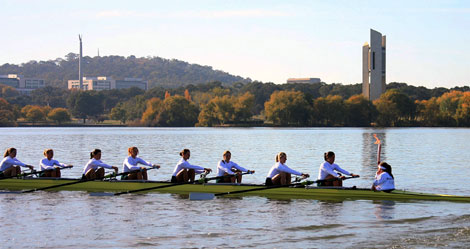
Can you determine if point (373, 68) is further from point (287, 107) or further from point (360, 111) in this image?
point (287, 107)

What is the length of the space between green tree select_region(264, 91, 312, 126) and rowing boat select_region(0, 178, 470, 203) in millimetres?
129087

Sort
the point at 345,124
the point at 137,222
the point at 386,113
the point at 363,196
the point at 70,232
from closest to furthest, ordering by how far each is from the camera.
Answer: the point at 70,232 < the point at 137,222 < the point at 363,196 < the point at 386,113 < the point at 345,124

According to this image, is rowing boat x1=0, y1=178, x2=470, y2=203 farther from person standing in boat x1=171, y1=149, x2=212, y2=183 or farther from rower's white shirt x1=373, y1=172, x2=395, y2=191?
person standing in boat x1=171, y1=149, x2=212, y2=183

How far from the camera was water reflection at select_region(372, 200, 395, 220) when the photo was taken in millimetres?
19422

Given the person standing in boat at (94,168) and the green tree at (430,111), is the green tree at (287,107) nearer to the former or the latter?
the green tree at (430,111)

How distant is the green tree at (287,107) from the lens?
152 metres

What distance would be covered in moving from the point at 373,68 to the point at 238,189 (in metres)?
157

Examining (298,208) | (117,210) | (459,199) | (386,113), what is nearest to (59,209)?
(117,210)

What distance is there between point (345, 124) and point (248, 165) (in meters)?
119

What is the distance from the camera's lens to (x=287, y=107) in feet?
499

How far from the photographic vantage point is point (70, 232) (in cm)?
1720

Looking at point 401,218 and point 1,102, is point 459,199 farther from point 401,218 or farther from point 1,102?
point 1,102

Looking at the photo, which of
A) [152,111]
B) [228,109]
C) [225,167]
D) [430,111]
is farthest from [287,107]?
[225,167]

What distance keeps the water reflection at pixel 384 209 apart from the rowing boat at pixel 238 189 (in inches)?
15.5
